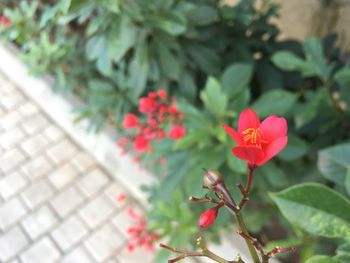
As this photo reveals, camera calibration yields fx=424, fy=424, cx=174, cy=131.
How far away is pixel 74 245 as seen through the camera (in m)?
2.32

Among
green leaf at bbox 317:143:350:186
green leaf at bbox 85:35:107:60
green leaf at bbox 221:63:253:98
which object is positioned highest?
green leaf at bbox 85:35:107:60

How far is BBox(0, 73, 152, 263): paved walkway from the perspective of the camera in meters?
2.30

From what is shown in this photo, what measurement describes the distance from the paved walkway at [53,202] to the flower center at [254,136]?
6.35 feet

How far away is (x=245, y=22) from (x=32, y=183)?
166 cm

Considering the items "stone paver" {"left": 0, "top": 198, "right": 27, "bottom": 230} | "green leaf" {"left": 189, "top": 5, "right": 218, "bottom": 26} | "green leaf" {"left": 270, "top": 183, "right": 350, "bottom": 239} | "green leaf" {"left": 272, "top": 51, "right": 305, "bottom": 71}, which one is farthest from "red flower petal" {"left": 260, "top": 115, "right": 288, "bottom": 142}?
"stone paver" {"left": 0, "top": 198, "right": 27, "bottom": 230}

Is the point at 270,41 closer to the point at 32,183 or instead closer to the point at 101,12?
the point at 101,12

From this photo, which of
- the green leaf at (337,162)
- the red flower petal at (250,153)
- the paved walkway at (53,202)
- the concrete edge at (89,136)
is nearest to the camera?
the red flower petal at (250,153)

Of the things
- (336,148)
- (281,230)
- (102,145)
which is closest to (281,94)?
(336,148)

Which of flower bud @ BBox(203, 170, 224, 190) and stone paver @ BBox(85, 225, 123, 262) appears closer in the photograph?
flower bud @ BBox(203, 170, 224, 190)

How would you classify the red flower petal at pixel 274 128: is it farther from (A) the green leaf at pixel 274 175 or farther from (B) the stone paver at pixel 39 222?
(B) the stone paver at pixel 39 222

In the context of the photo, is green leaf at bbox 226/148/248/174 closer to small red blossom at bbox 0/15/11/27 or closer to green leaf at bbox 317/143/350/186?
green leaf at bbox 317/143/350/186

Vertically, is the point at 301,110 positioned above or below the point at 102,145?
below

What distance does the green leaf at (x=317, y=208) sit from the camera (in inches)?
25.9

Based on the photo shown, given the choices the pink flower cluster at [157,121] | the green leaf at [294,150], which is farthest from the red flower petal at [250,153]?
the green leaf at [294,150]
